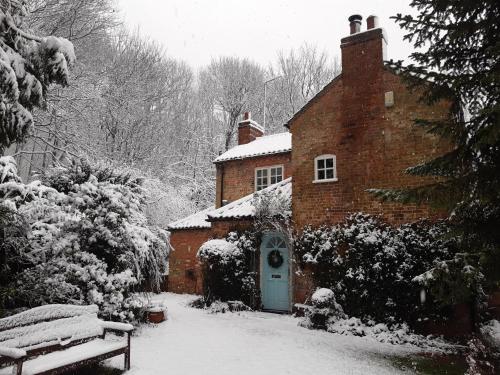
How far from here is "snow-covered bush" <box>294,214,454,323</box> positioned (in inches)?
360

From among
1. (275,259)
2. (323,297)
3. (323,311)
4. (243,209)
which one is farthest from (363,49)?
(323,311)

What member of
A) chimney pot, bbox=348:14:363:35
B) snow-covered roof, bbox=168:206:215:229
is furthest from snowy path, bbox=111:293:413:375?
chimney pot, bbox=348:14:363:35

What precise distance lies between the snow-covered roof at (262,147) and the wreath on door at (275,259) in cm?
533

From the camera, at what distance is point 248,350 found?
7.73 m

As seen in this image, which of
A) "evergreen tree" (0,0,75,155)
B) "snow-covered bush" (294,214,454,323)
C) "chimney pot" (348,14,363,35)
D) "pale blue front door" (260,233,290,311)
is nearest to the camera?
"evergreen tree" (0,0,75,155)

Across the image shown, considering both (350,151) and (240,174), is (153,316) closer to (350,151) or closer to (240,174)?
(350,151)

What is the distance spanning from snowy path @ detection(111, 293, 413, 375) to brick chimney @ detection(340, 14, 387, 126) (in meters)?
6.56

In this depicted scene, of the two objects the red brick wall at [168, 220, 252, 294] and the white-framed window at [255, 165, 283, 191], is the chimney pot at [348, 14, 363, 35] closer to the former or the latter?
the white-framed window at [255, 165, 283, 191]

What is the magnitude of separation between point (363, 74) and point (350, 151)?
2.51 meters

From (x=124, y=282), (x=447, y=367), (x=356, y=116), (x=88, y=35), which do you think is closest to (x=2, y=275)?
(x=124, y=282)

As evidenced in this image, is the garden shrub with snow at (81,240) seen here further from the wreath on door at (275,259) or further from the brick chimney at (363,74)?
the brick chimney at (363,74)

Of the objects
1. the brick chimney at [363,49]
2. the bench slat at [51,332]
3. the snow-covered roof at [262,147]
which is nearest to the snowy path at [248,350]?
the bench slat at [51,332]

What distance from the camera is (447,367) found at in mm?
6984

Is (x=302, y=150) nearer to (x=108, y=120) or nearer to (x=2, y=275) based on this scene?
(x=2, y=275)
